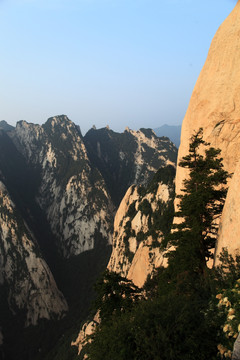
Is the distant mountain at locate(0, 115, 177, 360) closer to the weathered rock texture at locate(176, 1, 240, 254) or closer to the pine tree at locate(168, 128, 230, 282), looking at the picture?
the weathered rock texture at locate(176, 1, 240, 254)

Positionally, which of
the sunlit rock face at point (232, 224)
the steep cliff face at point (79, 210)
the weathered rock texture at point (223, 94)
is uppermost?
the steep cliff face at point (79, 210)

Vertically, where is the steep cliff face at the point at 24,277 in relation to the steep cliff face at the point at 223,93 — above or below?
below

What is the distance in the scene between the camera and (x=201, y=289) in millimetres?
14375

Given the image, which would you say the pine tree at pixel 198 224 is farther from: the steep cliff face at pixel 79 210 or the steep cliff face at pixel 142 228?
the steep cliff face at pixel 79 210

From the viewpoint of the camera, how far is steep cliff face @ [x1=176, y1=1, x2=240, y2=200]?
26.7 m

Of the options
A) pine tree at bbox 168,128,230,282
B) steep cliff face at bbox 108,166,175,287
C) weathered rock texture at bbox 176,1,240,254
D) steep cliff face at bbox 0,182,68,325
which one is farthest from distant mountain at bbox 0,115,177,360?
pine tree at bbox 168,128,230,282

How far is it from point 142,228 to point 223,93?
55.9m

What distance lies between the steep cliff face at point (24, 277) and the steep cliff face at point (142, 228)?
169 ft

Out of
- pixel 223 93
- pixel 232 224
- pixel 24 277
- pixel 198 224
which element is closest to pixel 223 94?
pixel 223 93

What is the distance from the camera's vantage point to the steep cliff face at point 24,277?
118 metres

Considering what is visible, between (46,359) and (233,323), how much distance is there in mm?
106839

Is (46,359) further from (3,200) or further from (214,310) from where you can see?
(214,310)

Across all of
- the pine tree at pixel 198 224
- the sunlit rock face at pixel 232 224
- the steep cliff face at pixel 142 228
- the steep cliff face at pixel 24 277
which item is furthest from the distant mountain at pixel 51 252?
the sunlit rock face at pixel 232 224

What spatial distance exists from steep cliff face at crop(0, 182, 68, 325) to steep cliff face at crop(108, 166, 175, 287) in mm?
51613
